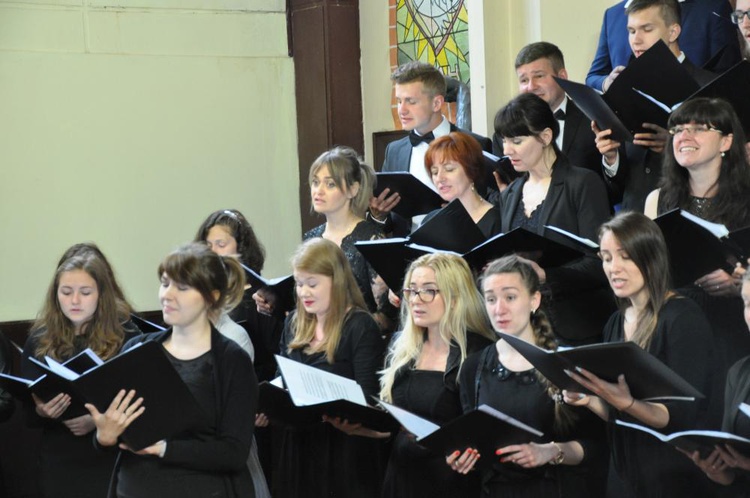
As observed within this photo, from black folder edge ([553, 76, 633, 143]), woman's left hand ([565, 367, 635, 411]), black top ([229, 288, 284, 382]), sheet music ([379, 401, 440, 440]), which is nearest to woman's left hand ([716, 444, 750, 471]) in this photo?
woman's left hand ([565, 367, 635, 411])

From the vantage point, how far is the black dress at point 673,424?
131 inches

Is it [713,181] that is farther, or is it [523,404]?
[713,181]

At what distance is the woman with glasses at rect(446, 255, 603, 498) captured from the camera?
3514 millimetres

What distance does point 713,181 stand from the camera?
12.6 feet

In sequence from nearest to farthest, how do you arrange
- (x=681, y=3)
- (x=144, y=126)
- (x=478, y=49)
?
(x=681, y=3), (x=478, y=49), (x=144, y=126)

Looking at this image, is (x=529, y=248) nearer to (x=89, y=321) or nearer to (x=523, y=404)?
(x=523, y=404)

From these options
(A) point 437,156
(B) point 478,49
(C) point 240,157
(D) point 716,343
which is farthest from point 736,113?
(C) point 240,157

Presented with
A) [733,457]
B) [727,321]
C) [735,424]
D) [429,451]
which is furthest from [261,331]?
[733,457]

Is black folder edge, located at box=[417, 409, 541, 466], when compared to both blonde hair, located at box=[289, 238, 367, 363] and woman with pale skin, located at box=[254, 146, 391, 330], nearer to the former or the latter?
blonde hair, located at box=[289, 238, 367, 363]

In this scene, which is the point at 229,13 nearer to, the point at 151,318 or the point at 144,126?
the point at 144,126

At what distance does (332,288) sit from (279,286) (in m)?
0.32

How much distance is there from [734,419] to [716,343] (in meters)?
0.61

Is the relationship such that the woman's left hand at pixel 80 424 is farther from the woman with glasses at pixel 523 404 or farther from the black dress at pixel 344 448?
the woman with glasses at pixel 523 404

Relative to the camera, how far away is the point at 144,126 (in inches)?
275
